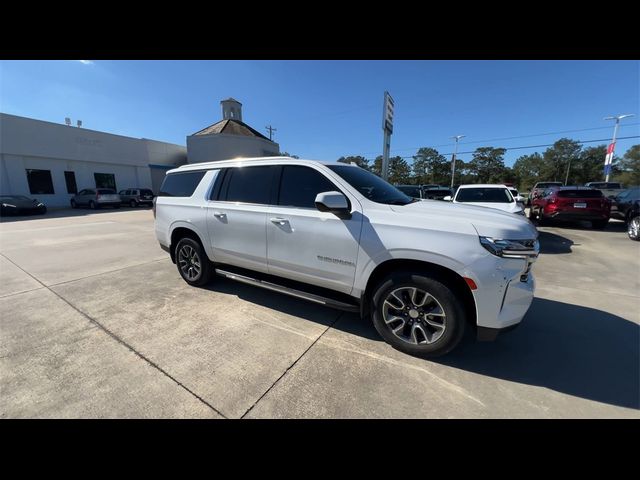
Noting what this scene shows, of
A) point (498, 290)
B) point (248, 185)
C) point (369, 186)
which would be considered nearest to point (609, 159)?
point (369, 186)

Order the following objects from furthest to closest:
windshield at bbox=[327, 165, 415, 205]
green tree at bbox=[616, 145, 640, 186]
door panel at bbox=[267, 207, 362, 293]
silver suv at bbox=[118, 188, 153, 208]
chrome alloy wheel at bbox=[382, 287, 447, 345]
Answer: green tree at bbox=[616, 145, 640, 186] < silver suv at bbox=[118, 188, 153, 208] < windshield at bbox=[327, 165, 415, 205] < door panel at bbox=[267, 207, 362, 293] < chrome alloy wheel at bbox=[382, 287, 447, 345]

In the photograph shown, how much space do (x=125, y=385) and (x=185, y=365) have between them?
451mm

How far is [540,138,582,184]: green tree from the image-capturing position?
6375 cm

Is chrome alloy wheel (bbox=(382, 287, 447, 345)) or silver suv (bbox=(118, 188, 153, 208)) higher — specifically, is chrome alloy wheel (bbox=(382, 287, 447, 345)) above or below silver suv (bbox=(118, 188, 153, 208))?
below

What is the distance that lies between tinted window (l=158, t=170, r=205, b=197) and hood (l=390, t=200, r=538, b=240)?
3108 mm

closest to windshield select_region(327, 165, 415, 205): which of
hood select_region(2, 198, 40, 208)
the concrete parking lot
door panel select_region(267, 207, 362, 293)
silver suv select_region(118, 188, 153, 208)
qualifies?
door panel select_region(267, 207, 362, 293)

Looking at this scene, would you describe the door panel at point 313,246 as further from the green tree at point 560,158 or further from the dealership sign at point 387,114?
the green tree at point 560,158

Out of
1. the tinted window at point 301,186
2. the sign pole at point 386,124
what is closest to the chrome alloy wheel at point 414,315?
the tinted window at point 301,186

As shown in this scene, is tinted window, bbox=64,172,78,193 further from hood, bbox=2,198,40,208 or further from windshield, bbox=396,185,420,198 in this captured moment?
windshield, bbox=396,185,420,198

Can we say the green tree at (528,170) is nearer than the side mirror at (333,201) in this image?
No

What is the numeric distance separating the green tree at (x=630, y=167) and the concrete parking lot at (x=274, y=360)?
261 ft

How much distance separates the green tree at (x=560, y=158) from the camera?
209 ft
